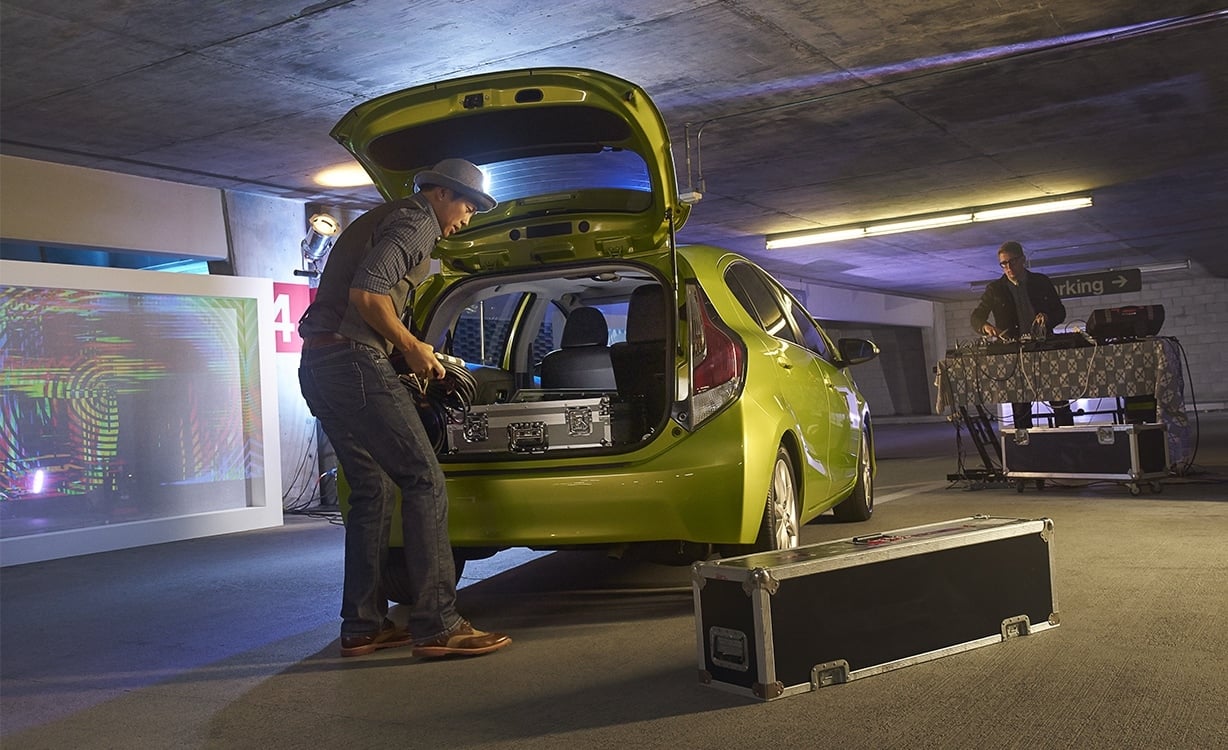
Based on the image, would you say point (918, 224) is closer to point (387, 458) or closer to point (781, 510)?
point (781, 510)

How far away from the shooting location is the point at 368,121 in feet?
14.1

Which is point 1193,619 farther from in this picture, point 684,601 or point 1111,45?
point 1111,45

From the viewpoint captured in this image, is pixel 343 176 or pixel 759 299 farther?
pixel 343 176

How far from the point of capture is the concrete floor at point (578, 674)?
275 centimetres

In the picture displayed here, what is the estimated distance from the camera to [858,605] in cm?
319

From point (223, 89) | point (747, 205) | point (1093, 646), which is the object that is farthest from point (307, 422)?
point (1093, 646)

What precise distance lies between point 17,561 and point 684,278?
18.6 ft

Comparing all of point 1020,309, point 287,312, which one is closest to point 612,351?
point 1020,309

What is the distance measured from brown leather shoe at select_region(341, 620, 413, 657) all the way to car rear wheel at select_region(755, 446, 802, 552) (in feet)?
4.59

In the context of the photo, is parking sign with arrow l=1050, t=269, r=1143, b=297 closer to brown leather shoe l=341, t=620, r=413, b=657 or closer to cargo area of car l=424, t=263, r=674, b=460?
cargo area of car l=424, t=263, r=674, b=460

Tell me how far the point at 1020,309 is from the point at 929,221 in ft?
20.9

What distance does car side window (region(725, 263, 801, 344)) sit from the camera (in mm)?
4816

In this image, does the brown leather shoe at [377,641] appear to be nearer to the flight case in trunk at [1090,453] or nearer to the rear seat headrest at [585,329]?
the rear seat headrest at [585,329]

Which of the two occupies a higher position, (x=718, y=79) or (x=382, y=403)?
(x=718, y=79)
